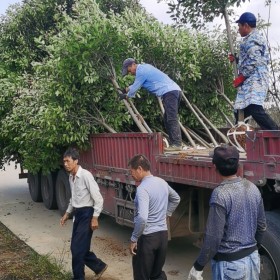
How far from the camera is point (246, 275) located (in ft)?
10.4

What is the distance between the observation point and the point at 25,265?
620 cm

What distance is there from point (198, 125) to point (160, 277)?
448cm

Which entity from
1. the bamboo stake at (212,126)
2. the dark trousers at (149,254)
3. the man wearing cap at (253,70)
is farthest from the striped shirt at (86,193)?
the bamboo stake at (212,126)

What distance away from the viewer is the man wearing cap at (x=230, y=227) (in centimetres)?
308

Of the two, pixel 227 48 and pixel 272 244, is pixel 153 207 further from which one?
pixel 227 48

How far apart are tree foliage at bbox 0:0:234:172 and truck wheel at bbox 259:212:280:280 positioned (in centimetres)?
387

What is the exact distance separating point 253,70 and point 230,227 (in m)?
3.13

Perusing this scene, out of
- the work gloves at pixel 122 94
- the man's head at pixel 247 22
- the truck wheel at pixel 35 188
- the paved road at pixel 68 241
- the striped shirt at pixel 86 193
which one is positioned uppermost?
the man's head at pixel 247 22

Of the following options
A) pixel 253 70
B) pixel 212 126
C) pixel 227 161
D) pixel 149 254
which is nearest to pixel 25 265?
pixel 149 254

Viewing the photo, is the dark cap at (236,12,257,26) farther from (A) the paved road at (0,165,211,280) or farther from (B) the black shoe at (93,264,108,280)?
(B) the black shoe at (93,264,108,280)

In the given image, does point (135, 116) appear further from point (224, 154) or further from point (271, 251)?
point (224, 154)

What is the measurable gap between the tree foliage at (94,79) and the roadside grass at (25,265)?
1.83 m

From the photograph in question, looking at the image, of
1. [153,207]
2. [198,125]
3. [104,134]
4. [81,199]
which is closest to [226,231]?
[153,207]

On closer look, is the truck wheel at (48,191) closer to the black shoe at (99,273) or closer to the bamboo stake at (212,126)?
the bamboo stake at (212,126)
